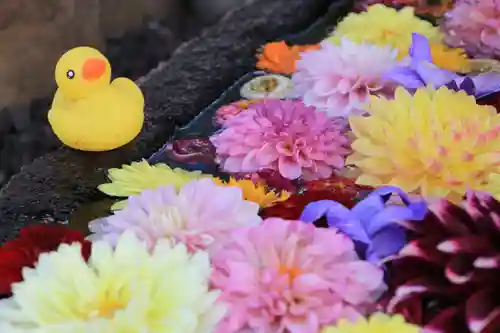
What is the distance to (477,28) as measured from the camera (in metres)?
0.99

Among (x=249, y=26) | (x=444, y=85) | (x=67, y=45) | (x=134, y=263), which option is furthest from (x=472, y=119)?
(x=67, y=45)

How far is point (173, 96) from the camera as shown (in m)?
0.93

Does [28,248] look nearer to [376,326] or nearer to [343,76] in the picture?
[376,326]

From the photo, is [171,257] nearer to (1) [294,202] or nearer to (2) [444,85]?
(1) [294,202]

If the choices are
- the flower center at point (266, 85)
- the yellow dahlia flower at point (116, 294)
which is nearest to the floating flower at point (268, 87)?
the flower center at point (266, 85)

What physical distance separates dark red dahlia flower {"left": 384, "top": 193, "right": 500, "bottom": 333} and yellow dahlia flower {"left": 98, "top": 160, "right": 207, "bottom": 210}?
0.24m

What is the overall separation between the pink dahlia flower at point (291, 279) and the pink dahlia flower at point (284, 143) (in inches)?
7.2

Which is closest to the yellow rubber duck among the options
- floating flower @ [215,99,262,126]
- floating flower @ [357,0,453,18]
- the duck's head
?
the duck's head

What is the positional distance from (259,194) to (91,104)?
0.66ft

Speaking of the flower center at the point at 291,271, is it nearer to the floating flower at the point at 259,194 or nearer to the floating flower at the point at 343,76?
the floating flower at the point at 259,194

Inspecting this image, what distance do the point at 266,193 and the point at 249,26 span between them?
0.48m

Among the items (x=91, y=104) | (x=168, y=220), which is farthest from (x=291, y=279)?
(x=91, y=104)

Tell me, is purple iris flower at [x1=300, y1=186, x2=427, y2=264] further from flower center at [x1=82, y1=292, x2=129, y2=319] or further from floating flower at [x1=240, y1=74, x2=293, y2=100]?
floating flower at [x1=240, y1=74, x2=293, y2=100]

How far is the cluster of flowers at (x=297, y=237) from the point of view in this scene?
1.61 feet
